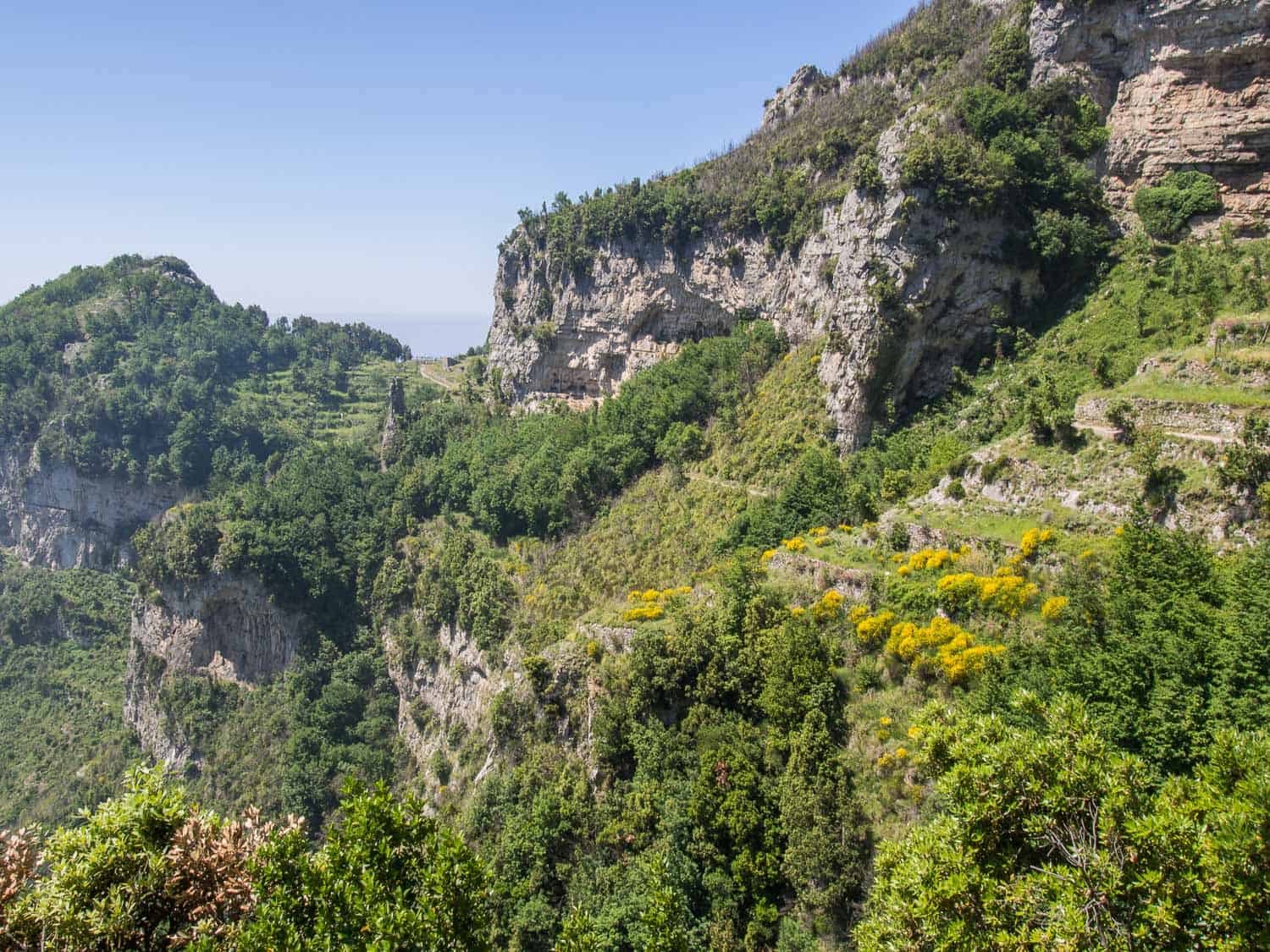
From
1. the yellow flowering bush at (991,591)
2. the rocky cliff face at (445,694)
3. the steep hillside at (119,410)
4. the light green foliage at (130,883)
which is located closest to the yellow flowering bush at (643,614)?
the rocky cliff face at (445,694)

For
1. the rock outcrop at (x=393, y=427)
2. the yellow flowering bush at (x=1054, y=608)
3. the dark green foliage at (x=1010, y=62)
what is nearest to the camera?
the yellow flowering bush at (x=1054, y=608)

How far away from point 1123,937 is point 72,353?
112 m

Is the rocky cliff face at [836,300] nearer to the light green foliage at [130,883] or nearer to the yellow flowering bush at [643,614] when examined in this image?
the yellow flowering bush at [643,614]

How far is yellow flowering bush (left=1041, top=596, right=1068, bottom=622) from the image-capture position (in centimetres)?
2073

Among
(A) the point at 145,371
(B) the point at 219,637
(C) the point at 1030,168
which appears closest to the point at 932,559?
(C) the point at 1030,168

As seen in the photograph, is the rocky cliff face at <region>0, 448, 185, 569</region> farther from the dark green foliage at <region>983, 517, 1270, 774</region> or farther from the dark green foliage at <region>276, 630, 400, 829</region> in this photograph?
the dark green foliage at <region>983, 517, 1270, 774</region>

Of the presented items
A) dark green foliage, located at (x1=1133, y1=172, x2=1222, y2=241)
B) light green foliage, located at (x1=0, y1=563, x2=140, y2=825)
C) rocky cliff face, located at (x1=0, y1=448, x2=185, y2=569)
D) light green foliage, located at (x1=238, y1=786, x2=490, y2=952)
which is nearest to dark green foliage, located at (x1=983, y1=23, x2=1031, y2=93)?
dark green foliage, located at (x1=1133, y1=172, x2=1222, y2=241)

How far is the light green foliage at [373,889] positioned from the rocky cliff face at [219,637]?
5168 centimetres

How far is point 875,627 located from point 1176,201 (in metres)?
28.0

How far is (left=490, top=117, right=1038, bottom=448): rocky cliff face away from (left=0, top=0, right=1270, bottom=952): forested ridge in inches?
54.0

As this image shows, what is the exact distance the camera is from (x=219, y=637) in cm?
6050

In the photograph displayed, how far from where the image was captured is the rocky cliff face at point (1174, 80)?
108 feet

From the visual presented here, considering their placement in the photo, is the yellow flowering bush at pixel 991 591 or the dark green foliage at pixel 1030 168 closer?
the yellow flowering bush at pixel 991 591

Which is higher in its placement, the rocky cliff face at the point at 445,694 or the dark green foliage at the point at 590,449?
the dark green foliage at the point at 590,449
